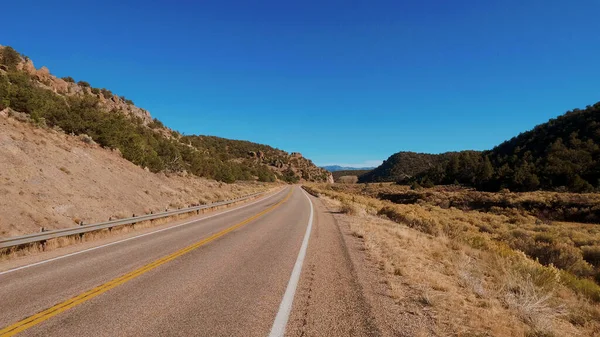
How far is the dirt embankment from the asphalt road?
6.87 metres

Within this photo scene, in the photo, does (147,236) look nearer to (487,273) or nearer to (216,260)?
(216,260)

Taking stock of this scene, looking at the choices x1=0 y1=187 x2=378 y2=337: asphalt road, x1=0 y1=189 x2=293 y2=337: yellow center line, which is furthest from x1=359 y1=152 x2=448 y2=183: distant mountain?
x1=0 y1=189 x2=293 y2=337: yellow center line

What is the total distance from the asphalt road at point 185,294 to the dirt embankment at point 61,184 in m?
6.87

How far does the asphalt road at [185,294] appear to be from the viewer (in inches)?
184

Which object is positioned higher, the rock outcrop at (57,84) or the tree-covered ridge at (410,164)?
the rock outcrop at (57,84)

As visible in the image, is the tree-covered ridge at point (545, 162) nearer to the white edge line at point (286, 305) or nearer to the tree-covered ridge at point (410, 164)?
the white edge line at point (286, 305)

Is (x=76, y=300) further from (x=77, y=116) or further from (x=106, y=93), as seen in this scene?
(x=106, y=93)

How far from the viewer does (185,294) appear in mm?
6047

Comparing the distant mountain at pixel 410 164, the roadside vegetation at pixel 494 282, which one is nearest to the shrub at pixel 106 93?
the roadside vegetation at pixel 494 282

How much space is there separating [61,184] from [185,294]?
649 inches

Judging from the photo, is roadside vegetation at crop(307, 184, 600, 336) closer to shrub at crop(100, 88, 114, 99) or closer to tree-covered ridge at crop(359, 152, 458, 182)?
shrub at crop(100, 88, 114, 99)

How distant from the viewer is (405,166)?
566 ft

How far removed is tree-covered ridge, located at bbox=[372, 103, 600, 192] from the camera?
53.4 m

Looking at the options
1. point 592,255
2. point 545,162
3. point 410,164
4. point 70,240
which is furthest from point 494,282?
point 410,164
